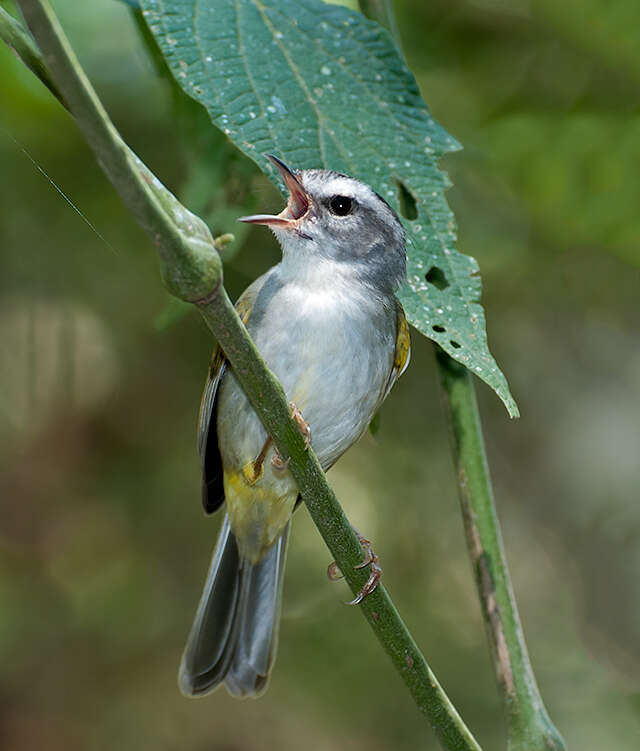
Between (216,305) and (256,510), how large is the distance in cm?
163

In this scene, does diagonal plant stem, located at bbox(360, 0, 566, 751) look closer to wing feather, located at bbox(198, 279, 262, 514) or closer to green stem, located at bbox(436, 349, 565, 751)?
green stem, located at bbox(436, 349, 565, 751)

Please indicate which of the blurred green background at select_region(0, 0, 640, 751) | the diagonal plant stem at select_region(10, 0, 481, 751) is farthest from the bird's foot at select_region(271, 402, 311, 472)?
the blurred green background at select_region(0, 0, 640, 751)

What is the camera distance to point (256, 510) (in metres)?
2.74

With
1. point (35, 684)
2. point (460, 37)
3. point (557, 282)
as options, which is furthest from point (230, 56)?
point (35, 684)

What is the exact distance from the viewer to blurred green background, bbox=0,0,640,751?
3.65 meters

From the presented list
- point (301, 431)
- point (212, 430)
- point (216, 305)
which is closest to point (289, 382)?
point (212, 430)

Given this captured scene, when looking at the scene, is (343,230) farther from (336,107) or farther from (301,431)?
(301,431)

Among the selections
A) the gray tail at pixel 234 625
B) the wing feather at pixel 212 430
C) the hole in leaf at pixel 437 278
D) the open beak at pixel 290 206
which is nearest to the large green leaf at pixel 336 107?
the hole in leaf at pixel 437 278

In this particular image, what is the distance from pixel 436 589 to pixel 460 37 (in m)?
2.36

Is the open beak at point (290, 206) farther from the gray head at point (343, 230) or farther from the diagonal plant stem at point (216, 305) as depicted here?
the diagonal plant stem at point (216, 305)

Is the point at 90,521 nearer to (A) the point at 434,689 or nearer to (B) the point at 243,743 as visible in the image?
(B) the point at 243,743

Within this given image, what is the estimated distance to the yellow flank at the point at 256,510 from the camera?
2.65 meters

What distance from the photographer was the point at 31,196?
386 centimetres

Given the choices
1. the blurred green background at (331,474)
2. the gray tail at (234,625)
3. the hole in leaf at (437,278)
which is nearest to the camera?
the hole in leaf at (437,278)
